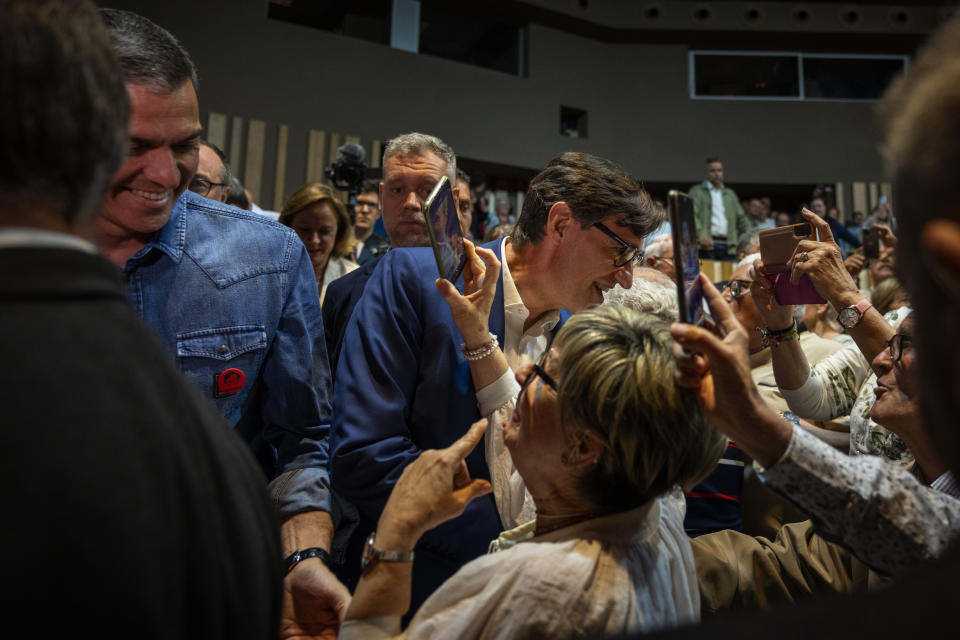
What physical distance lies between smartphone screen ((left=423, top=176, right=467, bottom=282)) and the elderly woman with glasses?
31 centimetres

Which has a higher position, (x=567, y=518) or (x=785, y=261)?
(x=785, y=261)

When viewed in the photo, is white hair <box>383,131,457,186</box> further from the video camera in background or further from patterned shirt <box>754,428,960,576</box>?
patterned shirt <box>754,428,960,576</box>

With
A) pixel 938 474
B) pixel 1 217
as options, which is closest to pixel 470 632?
pixel 1 217

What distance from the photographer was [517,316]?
5.91 feet

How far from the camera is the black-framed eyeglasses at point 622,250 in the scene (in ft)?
6.37

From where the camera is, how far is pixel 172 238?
138cm

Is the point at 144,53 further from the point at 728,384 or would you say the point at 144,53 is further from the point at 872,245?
the point at 872,245

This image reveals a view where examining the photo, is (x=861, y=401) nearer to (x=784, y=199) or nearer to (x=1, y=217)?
(x=1, y=217)

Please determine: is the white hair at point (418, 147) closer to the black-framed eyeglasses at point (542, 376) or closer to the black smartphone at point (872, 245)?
the black-framed eyeglasses at point (542, 376)

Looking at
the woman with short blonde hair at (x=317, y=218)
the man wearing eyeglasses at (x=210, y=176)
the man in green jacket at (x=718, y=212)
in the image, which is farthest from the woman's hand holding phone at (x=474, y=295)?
the man in green jacket at (x=718, y=212)

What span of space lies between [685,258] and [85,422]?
0.74 metres

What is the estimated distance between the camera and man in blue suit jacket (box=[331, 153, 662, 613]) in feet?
4.93

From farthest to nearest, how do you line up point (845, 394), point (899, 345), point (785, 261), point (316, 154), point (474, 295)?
point (316, 154) → point (845, 394) → point (785, 261) → point (899, 345) → point (474, 295)

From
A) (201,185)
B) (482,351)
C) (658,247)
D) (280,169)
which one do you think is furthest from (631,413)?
(280,169)
